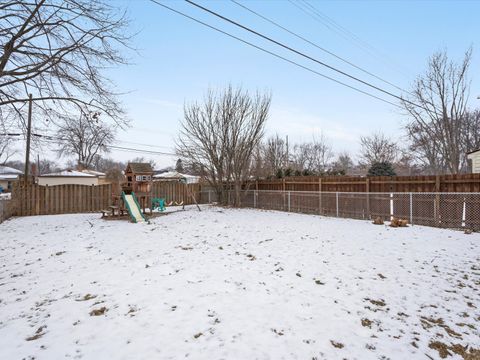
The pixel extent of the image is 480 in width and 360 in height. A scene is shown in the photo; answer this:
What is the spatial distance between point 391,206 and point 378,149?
34008 millimetres

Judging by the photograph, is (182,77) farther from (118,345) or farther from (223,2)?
(118,345)

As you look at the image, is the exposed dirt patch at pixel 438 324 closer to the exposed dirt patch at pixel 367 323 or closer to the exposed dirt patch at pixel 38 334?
the exposed dirt patch at pixel 367 323

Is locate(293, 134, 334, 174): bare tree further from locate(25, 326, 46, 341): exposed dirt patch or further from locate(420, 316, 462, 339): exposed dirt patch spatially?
locate(25, 326, 46, 341): exposed dirt patch

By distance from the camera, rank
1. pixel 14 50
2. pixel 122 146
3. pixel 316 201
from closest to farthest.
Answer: pixel 14 50, pixel 316 201, pixel 122 146

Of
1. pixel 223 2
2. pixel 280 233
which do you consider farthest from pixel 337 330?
pixel 223 2

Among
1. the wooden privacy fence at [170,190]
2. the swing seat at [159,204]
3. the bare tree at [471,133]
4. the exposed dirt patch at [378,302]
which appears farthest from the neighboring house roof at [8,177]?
the bare tree at [471,133]

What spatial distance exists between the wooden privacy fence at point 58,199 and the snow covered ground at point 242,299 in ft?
31.4

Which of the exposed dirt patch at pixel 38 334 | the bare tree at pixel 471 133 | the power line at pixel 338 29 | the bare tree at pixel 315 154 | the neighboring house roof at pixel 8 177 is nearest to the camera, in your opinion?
the exposed dirt patch at pixel 38 334

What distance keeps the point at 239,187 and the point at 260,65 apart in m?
7.86

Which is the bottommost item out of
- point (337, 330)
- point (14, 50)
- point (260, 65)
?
point (337, 330)

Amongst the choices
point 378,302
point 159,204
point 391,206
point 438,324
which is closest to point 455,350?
point 438,324

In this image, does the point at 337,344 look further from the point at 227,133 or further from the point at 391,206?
the point at 227,133

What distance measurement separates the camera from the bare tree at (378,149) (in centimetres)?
4075

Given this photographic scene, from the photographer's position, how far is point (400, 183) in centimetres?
1146
